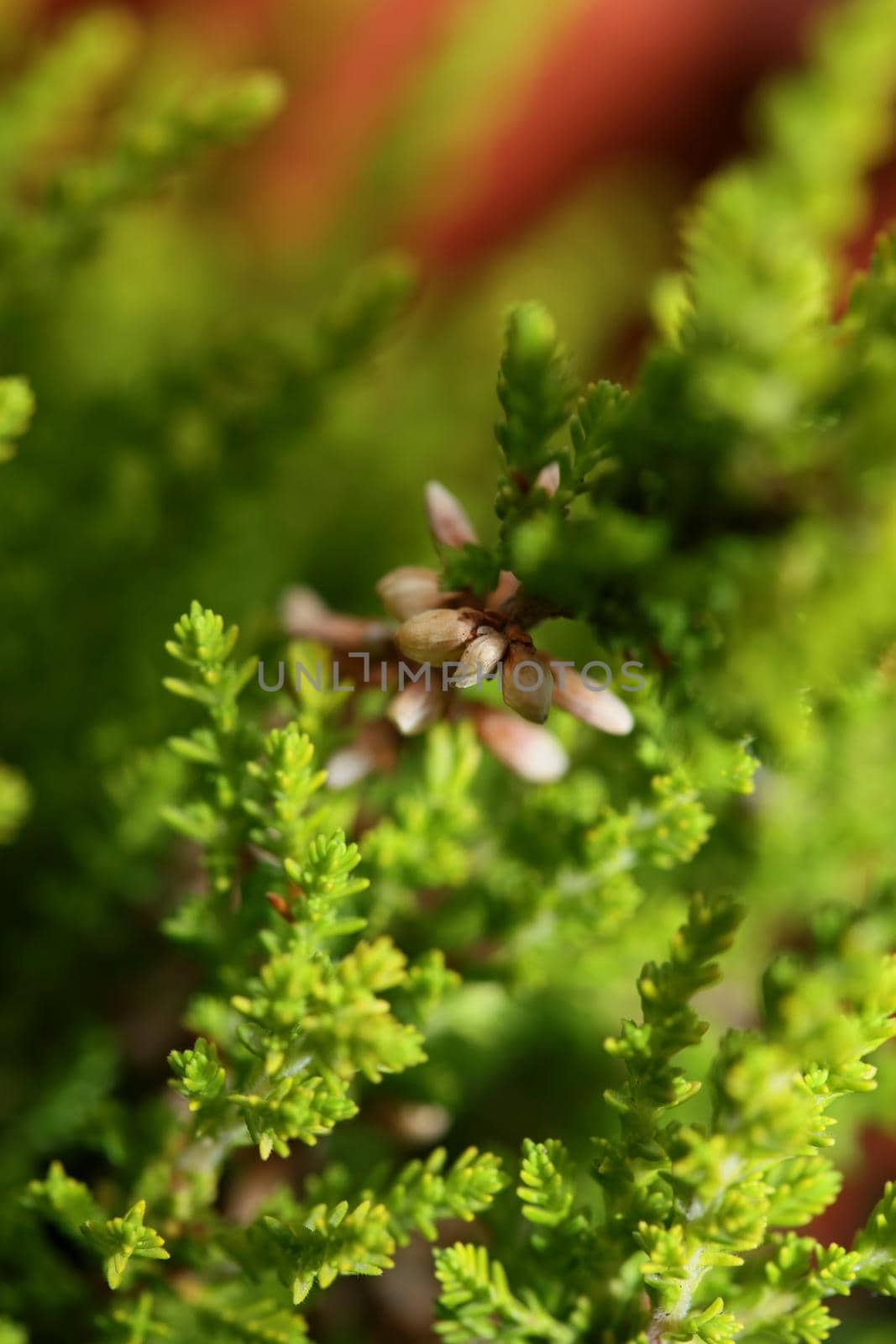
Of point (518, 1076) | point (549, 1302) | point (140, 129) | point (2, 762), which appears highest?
point (140, 129)

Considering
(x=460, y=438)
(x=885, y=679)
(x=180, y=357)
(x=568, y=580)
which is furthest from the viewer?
(x=460, y=438)

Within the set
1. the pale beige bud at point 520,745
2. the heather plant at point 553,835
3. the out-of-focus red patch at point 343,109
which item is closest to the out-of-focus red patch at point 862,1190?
the heather plant at point 553,835

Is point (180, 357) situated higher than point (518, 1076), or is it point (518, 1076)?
point (180, 357)

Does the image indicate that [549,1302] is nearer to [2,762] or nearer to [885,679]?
[885,679]

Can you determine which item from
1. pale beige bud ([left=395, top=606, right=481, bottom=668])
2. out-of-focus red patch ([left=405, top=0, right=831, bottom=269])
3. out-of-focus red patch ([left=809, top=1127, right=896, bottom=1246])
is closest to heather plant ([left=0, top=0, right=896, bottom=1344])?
pale beige bud ([left=395, top=606, right=481, bottom=668])

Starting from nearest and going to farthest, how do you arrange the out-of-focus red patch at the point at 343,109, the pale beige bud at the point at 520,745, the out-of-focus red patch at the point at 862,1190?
1. the pale beige bud at the point at 520,745
2. the out-of-focus red patch at the point at 862,1190
3. the out-of-focus red patch at the point at 343,109

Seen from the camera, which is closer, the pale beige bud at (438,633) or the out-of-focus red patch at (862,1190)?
the pale beige bud at (438,633)

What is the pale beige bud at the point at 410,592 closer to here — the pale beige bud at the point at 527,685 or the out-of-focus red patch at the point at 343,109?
the pale beige bud at the point at 527,685

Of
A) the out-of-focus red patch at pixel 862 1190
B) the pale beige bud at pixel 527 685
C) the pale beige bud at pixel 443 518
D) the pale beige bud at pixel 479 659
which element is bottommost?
the out-of-focus red patch at pixel 862 1190

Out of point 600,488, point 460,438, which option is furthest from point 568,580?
point 460,438

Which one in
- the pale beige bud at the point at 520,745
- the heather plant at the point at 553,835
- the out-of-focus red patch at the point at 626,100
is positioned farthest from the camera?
the out-of-focus red patch at the point at 626,100
